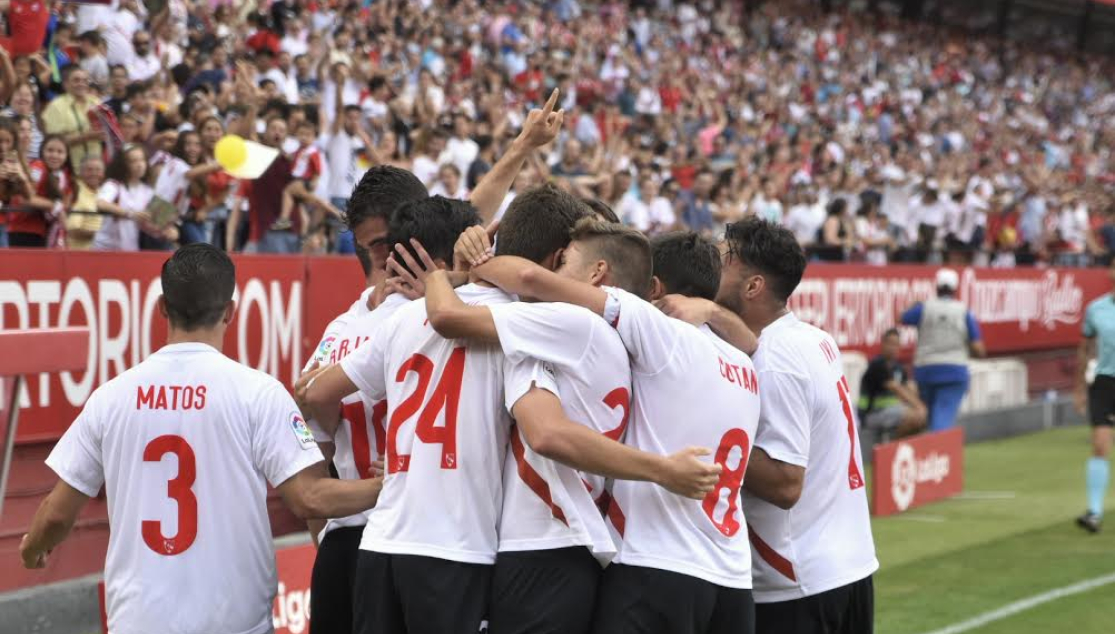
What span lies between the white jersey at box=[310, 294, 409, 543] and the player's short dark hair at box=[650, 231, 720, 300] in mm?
830

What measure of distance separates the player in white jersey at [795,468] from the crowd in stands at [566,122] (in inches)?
137

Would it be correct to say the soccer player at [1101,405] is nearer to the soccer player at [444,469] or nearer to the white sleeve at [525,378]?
the soccer player at [444,469]

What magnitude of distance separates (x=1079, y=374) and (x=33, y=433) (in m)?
8.98

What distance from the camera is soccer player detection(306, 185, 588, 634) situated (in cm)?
407

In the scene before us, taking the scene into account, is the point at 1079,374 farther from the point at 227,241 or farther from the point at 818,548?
the point at 818,548

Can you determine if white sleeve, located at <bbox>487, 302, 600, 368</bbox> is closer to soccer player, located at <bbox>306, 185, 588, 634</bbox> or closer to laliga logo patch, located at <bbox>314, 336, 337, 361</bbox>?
soccer player, located at <bbox>306, 185, 588, 634</bbox>

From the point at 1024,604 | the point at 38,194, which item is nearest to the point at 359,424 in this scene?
the point at 1024,604

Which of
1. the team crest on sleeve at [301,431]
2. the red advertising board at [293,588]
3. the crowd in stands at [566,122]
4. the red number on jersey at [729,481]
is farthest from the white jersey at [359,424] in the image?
the crowd in stands at [566,122]

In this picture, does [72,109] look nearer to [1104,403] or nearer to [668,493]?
[1104,403]

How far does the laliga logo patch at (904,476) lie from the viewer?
44.1 feet

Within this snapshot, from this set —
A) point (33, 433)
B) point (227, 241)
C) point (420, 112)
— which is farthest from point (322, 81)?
point (33, 433)

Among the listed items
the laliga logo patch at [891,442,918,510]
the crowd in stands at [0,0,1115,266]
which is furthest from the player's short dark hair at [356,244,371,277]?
the laliga logo patch at [891,442,918,510]

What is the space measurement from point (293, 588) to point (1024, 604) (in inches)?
188

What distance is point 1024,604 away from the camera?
31.5 feet
